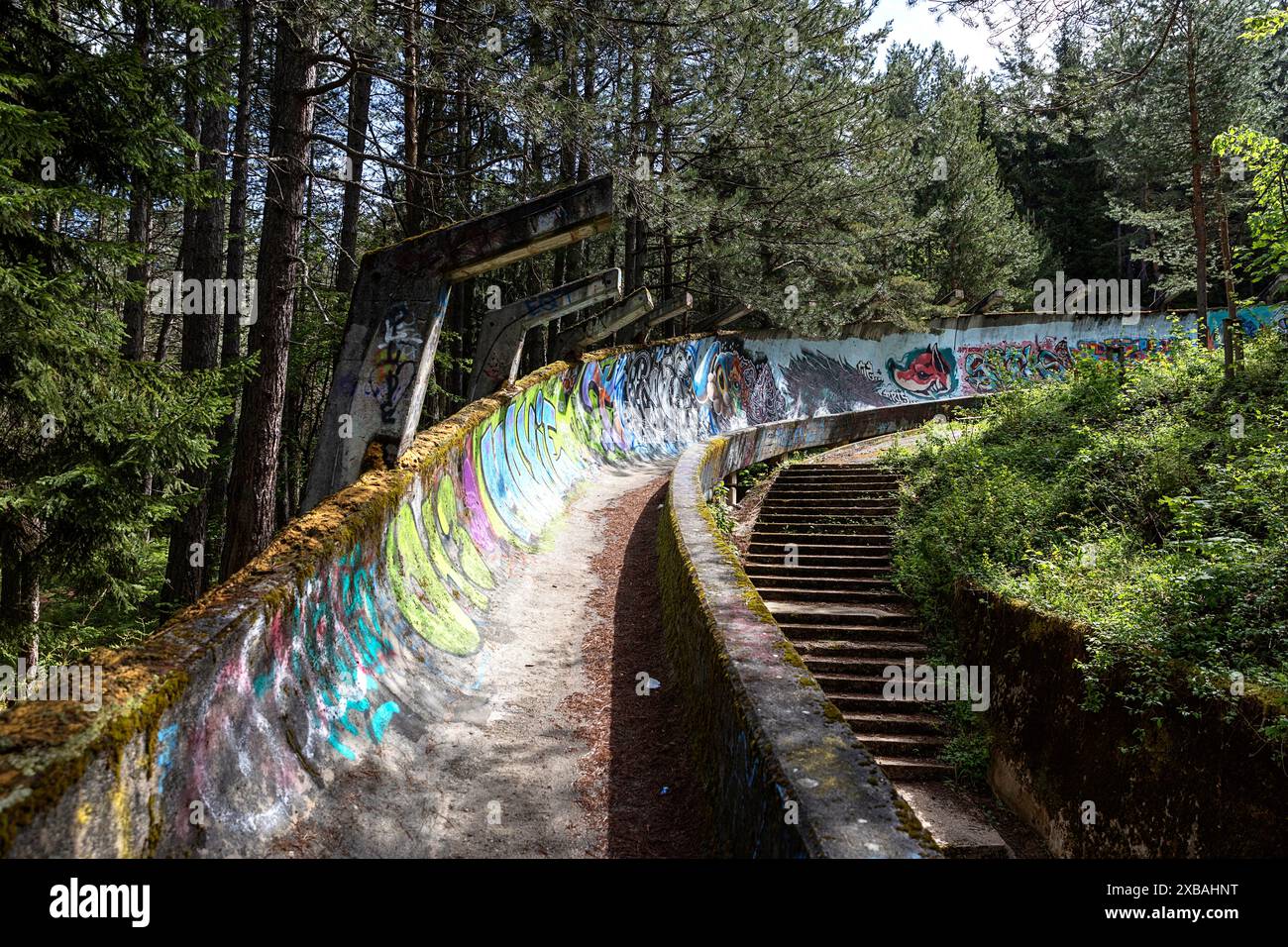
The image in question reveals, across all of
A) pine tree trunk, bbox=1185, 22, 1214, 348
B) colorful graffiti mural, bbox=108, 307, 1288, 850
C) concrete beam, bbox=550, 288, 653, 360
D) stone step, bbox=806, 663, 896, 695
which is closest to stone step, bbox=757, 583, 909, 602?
stone step, bbox=806, 663, 896, 695

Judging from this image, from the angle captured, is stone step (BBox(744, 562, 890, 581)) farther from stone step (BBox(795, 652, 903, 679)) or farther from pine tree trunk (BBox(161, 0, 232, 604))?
pine tree trunk (BBox(161, 0, 232, 604))

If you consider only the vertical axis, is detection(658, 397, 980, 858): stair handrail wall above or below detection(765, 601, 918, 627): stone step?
above

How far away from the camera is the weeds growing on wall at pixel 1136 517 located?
201 inches

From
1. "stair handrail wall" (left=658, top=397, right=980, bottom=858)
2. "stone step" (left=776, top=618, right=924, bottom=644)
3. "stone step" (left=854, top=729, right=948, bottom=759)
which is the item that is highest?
"stair handrail wall" (left=658, top=397, right=980, bottom=858)

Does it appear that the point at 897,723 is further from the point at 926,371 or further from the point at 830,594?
the point at 926,371

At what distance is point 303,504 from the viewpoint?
→ 22.5ft

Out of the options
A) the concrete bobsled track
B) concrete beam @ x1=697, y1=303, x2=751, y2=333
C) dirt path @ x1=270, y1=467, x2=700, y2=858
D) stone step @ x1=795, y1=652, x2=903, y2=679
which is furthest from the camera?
concrete beam @ x1=697, y1=303, x2=751, y2=333

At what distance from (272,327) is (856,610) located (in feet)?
24.3

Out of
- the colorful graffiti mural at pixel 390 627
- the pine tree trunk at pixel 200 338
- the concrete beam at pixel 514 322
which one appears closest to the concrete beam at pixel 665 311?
the colorful graffiti mural at pixel 390 627

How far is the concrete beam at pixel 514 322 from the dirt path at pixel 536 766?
16.2 ft

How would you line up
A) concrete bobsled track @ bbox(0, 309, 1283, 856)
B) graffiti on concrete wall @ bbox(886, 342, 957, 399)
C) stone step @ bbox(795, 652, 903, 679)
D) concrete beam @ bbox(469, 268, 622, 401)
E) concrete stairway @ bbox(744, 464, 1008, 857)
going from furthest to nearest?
1. graffiti on concrete wall @ bbox(886, 342, 957, 399)
2. concrete beam @ bbox(469, 268, 622, 401)
3. stone step @ bbox(795, 652, 903, 679)
4. concrete stairway @ bbox(744, 464, 1008, 857)
5. concrete bobsled track @ bbox(0, 309, 1283, 856)

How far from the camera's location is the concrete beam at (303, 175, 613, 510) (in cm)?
649

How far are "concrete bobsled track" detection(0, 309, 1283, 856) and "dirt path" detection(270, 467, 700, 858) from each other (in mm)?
55

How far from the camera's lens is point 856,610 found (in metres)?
9.88
